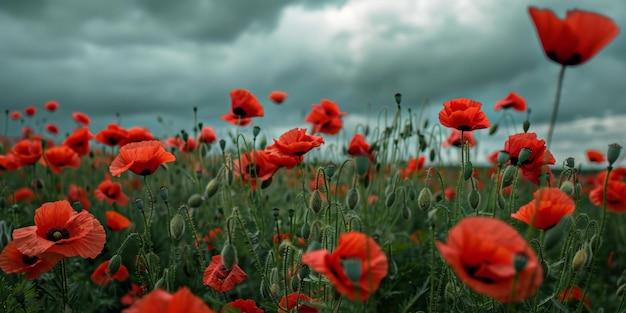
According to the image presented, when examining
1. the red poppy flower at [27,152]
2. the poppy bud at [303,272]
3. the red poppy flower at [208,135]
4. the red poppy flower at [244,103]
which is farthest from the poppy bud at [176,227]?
the red poppy flower at [27,152]

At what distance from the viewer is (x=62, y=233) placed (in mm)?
1919

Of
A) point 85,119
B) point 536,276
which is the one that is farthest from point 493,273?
point 85,119

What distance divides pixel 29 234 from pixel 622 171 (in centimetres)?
398

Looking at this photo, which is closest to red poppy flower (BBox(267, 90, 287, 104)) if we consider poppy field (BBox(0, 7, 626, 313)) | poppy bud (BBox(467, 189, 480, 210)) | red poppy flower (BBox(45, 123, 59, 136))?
poppy field (BBox(0, 7, 626, 313))

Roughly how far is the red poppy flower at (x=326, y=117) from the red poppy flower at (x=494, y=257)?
2.24 m

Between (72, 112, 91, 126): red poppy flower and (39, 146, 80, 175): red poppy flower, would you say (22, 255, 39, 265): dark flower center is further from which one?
(72, 112, 91, 126): red poppy flower

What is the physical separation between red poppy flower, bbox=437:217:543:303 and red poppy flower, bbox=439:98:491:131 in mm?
942

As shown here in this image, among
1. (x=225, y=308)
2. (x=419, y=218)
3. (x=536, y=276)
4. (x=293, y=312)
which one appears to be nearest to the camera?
(x=536, y=276)

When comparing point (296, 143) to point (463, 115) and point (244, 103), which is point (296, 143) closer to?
point (463, 115)

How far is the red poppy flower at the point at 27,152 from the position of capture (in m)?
3.46

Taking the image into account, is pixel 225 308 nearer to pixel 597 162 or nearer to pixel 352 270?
pixel 352 270

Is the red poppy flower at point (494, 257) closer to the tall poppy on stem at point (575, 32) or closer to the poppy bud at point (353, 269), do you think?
the poppy bud at point (353, 269)

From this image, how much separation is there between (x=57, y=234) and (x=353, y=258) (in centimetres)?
130

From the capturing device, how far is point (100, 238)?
6.18ft
